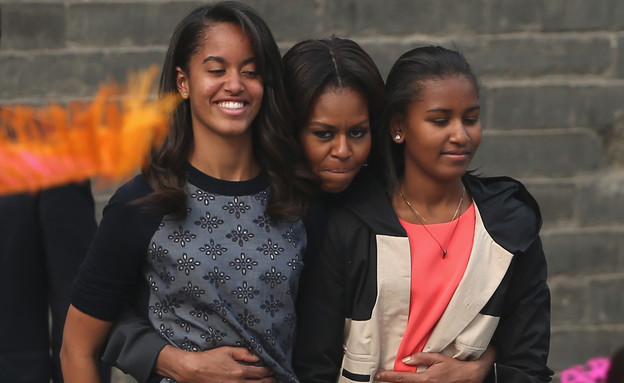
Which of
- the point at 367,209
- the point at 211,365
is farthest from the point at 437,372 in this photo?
the point at 211,365

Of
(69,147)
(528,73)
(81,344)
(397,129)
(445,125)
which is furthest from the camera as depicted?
(528,73)

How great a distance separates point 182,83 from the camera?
2.63 meters

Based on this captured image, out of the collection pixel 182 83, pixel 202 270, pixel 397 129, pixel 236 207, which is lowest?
pixel 202 270

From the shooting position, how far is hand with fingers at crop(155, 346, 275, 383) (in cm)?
247

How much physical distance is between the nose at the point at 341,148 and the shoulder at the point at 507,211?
41 cm

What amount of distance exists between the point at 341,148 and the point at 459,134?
30 cm

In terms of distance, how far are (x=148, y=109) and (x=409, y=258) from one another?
106cm

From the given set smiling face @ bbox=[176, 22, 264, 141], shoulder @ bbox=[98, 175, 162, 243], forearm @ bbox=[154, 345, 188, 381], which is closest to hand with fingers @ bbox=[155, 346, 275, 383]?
forearm @ bbox=[154, 345, 188, 381]

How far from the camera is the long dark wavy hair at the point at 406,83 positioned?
108 inches

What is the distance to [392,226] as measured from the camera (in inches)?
106

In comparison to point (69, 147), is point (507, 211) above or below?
below

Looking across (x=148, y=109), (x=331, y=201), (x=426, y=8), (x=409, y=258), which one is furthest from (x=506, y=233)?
(x=426, y=8)

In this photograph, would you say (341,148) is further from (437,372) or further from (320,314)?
(437,372)

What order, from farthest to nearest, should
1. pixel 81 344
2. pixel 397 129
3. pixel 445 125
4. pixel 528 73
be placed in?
pixel 528 73, pixel 397 129, pixel 445 125, pixel 81 344
